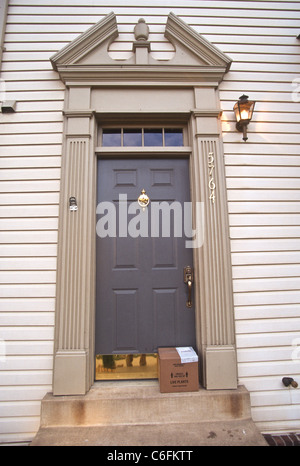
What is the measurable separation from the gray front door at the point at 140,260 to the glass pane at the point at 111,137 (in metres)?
0.22

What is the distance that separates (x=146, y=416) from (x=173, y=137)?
2.87 meters

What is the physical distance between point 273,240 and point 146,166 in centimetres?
162

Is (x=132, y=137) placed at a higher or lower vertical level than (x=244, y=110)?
lower

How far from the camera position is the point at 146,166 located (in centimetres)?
272

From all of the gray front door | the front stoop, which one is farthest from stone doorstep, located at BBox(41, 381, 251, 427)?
the gray front door

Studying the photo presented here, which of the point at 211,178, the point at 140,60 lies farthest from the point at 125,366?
the point at 140,60

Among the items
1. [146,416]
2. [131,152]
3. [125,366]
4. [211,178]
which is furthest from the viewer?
[131,152]

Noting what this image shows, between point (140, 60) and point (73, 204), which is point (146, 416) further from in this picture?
point (140, 60)

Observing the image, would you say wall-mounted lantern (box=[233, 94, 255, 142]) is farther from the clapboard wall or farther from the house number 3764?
the house number 3764

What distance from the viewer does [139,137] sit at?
279 centimetres

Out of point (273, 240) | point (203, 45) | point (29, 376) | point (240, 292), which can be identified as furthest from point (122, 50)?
point (29, 376)

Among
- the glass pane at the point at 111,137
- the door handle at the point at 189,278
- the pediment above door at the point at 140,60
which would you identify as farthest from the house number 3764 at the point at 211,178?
the glass pane at the point at 111,137

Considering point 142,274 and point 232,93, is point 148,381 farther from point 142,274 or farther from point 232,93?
point 232,93
